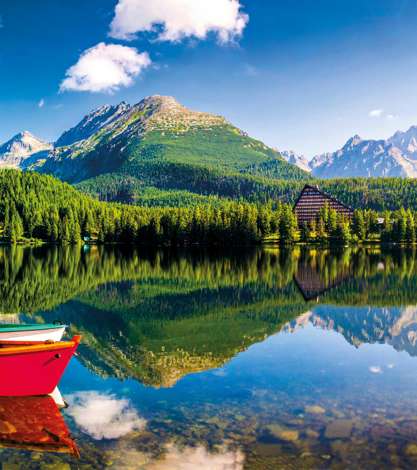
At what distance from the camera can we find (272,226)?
167 meters

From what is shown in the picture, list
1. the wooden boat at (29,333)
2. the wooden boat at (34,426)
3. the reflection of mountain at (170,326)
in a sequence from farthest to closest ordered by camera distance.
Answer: the reflection of mountain at (170,326) < the wooden boat at (29,333) < the wooden boat at (34,426)

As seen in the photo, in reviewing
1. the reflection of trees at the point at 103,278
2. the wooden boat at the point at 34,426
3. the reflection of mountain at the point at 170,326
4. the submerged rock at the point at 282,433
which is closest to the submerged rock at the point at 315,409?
the submerged rock at the point at 282,433

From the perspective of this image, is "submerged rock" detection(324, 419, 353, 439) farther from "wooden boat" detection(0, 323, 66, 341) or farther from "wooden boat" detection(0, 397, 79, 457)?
"wooden boat" detection(0, 323, 66, 341)

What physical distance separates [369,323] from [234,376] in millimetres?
19993

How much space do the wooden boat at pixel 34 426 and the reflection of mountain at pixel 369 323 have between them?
2296cm

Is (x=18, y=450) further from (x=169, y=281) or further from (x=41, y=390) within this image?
(x=169, y=281)

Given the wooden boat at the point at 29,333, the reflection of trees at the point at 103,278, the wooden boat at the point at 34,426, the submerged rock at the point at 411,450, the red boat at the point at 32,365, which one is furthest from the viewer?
the reflection of trees at the point at 103,278

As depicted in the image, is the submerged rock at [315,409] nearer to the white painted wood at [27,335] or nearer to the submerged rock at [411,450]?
the submerged rock at [411,450]

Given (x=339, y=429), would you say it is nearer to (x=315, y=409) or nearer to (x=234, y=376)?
(x=315, y=409)

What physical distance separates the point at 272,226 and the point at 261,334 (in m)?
131

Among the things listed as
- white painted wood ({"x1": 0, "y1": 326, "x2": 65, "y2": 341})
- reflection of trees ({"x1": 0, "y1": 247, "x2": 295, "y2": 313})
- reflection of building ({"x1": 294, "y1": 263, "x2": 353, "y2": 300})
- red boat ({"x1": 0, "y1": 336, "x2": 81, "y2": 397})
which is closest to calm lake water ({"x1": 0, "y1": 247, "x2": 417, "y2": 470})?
reflection of trees ({"x1": 0, "y1": 247, "x2": 295, "y2": 313})

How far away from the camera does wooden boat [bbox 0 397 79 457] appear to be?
17.8 metres

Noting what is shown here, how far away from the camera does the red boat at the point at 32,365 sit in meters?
21.6

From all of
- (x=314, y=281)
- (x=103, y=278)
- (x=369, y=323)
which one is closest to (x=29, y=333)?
(x=369, y=323)
